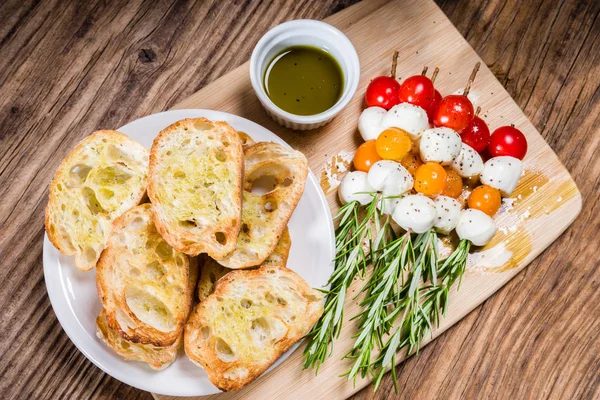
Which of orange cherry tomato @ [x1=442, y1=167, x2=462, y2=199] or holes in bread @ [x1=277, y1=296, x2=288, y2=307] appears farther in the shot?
orange cherry tomato @ [x1=442, y1=167, x2=462, y2=199]

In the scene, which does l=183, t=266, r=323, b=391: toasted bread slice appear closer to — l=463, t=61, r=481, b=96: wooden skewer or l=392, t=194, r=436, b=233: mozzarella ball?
l=392, t=194, r=436, b=233: mozzarella ball

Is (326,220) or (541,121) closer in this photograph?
(326,220)

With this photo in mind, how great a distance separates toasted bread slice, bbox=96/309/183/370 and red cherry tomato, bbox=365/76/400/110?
2.88 feet

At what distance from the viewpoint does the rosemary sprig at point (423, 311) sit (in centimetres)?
167

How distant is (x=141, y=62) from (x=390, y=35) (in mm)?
792

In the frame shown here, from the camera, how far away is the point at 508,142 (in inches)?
69.9

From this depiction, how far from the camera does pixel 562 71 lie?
2.00 metres

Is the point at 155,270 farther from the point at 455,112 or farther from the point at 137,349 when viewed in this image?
the point at 455,112

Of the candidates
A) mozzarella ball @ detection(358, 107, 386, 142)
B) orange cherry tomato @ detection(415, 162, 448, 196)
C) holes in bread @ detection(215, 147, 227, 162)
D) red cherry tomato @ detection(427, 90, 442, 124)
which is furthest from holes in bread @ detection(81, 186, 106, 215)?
red cherry tomato @ detection(427, 90, 442, 124)

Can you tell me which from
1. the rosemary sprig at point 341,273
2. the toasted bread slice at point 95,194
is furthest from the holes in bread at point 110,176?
the rosemary sprig at point 341,273

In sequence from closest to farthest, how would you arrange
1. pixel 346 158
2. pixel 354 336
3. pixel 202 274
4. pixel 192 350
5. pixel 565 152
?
pixel 192 350 → pixel 202 274 → pixel 354 336 → pixel 346 158 → pixel 565 152

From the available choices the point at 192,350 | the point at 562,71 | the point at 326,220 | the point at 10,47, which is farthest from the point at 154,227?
the point at 562,71

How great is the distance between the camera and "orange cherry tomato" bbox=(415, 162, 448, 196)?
1707 mm

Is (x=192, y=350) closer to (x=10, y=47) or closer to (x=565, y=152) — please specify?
(x=10, y=47)
